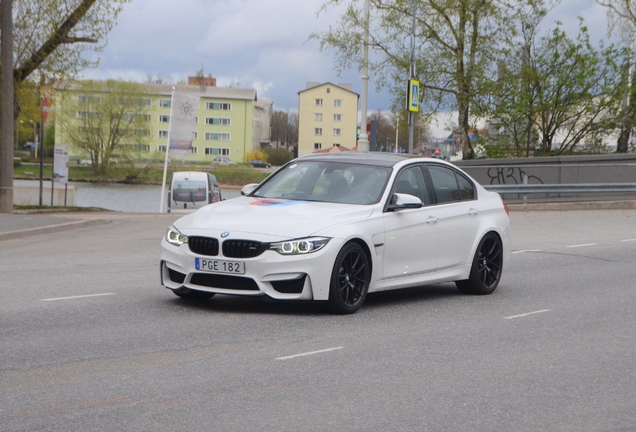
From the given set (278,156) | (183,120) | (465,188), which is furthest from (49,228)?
(278,156)

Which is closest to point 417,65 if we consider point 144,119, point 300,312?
point 300,312

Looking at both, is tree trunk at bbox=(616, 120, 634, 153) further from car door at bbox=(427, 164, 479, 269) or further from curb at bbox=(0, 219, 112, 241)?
car door at bbox=(427, 164, 479, 269)

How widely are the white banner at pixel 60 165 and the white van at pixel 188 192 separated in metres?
5.93

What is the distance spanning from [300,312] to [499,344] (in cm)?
202

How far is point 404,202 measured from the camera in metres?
9.13

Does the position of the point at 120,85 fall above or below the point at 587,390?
above

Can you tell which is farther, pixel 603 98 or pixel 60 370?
pixel 603 98

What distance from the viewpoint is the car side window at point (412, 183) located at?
9.62 m

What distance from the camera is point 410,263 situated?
9.42m

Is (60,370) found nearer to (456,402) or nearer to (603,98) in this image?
(456,402)

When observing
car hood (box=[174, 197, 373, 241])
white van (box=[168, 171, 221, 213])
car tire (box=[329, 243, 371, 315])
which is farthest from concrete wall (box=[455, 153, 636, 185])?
car tire (box=[329, 243, 371, 315])

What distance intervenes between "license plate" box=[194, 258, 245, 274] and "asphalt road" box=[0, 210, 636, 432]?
1.50ft

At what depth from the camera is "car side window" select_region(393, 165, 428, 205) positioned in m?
9.62

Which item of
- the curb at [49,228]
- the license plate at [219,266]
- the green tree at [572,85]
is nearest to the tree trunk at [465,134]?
Result: the green tree at [572,85]
